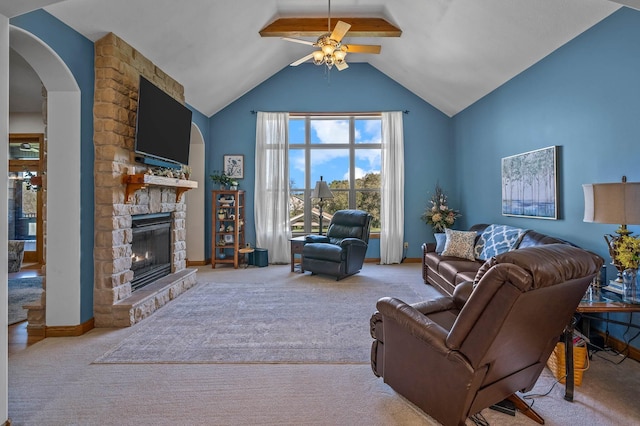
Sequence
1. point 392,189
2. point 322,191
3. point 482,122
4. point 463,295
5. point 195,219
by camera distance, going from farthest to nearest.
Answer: point 392,189 < point 195,219 < point 322,191 < point 482,122 < point 463,295

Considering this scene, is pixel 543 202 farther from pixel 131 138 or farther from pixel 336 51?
pixel 131 138

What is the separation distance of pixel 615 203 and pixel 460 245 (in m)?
2.30

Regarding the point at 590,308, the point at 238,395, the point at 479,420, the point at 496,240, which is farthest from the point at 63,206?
the point at 496,240

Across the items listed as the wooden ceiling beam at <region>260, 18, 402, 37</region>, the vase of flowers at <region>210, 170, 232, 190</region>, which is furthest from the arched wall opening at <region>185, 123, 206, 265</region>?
the wooden ceiling beam at <region>260, 18, 402, 37</region>

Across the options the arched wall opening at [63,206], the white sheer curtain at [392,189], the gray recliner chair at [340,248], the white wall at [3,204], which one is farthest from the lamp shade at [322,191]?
the white wall at [3,204]

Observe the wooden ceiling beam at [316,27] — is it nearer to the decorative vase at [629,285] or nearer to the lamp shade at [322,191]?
the lamp shade at [322,191]

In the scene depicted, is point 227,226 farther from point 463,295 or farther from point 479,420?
point 479,420

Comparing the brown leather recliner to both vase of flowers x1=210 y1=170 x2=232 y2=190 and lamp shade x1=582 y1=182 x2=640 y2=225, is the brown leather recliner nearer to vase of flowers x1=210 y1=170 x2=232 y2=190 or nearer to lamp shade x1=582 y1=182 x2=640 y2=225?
lamp shade x1=582 y1=182 x2=640 y2=225

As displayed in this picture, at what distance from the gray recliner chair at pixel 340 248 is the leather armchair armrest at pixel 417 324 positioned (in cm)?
309

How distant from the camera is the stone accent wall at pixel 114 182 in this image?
3.18 meters

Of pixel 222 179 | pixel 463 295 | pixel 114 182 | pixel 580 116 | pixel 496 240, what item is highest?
pixel 580 116

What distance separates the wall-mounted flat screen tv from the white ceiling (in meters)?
0.53

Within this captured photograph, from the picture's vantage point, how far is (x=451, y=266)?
392cm

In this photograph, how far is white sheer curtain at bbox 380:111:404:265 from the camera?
6.39 m
